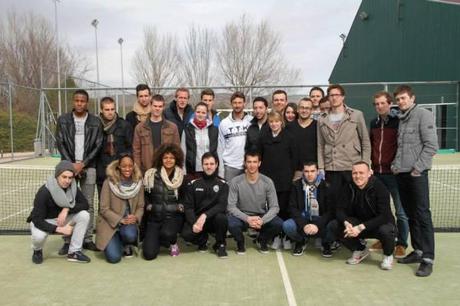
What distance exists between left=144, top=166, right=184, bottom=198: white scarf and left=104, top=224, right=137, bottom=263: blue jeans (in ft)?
1.71

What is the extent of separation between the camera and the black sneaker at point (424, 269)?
14.8 ft

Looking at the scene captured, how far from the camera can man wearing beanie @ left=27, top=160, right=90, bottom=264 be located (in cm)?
502

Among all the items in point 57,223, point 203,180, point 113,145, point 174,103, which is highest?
point 174,103

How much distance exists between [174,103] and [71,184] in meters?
1.71

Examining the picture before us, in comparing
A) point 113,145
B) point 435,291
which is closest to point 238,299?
point 435,291

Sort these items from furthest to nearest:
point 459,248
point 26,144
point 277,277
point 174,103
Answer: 1. point 26,144
2. point 174,103
3. point 459,248
4. point 277,277

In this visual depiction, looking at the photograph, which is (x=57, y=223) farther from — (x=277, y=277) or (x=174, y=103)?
(x=277, y=277)

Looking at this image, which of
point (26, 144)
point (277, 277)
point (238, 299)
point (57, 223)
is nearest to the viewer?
point (238, 299)

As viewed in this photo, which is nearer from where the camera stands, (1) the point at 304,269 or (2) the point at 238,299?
(2) the point at 238,299

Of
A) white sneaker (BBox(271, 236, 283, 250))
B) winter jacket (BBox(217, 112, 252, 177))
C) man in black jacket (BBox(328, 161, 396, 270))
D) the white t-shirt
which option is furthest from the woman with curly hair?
man in black jacket (BBox(328, 161, 396, 270))

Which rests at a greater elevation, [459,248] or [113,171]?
[113,171]

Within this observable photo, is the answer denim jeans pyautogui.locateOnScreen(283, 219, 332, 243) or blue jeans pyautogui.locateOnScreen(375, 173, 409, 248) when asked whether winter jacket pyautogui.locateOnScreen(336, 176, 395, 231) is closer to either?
blue jeans pyautogui.locateOnScreen(375, 173, 409, 248)

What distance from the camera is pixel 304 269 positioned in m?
4.79

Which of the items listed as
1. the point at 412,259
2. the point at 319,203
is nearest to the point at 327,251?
the point at 319,203
